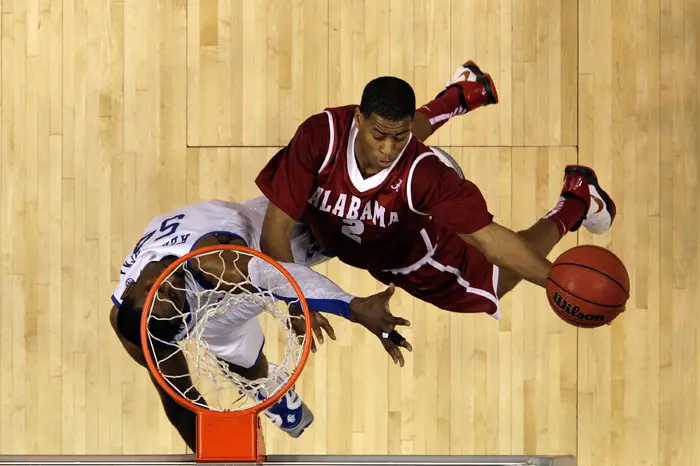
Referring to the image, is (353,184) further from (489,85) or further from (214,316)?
(489,85)

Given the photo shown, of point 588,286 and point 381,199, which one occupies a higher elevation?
point 381,199

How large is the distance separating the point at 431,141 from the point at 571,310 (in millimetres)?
1682

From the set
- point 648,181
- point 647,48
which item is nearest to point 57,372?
point 648,181

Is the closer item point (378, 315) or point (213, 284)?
point (378, 315)

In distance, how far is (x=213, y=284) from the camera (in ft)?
10.6

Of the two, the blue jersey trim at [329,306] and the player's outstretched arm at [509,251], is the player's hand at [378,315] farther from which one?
the player's outstretched arm at [509,251]

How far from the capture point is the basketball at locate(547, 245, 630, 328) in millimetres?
3125

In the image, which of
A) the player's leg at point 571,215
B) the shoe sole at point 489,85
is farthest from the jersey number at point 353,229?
the shoe sole at point 489,85

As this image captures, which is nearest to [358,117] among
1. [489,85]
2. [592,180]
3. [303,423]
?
[489,85]

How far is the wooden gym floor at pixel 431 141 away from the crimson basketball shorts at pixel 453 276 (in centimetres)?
67

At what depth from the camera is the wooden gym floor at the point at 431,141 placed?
4539 millimetres

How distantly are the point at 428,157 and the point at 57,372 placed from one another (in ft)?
8.18

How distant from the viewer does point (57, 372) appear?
4.58 meters

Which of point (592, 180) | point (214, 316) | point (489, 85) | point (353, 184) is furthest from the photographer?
point (489, 85)
